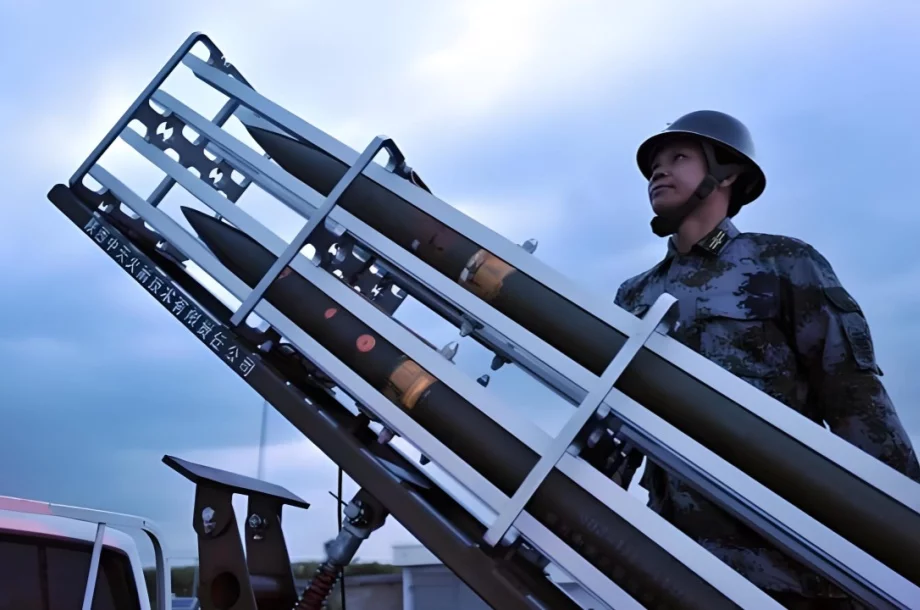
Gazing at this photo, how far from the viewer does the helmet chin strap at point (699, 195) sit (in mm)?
2518

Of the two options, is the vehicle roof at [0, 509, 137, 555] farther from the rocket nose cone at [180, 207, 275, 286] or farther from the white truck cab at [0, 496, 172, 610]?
the rocket nose cone at [180, 207, 275, 286]

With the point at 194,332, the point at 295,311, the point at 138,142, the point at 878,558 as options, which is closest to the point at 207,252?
the point at 194,332

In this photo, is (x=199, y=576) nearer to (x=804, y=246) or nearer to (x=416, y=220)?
(x=416, y=220)

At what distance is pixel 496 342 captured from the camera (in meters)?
2.29

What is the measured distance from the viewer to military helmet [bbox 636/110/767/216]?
2545 millimetres

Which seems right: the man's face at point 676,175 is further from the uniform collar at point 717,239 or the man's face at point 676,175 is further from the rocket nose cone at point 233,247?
the rocket nose cone at point 233,247

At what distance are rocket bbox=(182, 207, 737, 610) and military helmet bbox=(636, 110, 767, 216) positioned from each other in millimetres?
1225

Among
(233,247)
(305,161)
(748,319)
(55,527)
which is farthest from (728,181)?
(55,527)

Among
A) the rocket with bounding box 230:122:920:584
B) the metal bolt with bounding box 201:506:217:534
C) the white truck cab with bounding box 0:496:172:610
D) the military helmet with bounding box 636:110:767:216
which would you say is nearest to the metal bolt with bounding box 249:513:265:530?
the metal bolt with bounding box 201:506:217:534

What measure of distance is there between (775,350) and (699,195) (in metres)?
0.54

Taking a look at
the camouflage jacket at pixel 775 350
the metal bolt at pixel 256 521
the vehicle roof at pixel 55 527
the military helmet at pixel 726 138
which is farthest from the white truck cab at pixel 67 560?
the military helmet at pixel 726 138

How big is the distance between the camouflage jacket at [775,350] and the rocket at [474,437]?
0.58 metres

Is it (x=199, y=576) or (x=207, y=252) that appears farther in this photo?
(x=207, y=252)

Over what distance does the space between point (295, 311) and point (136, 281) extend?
26.5 inches
